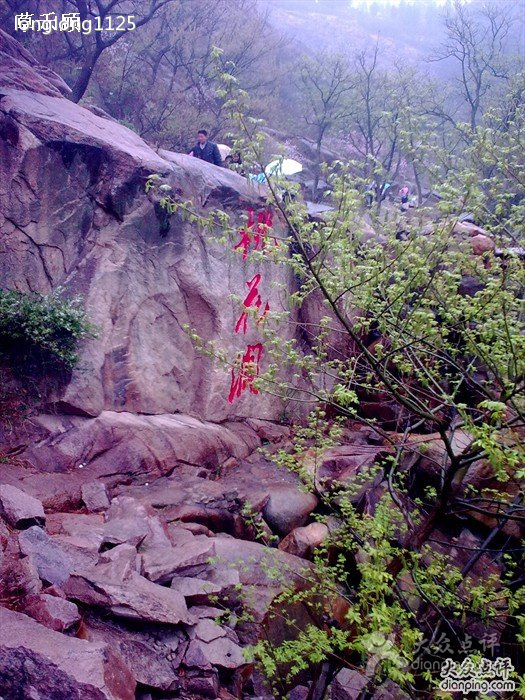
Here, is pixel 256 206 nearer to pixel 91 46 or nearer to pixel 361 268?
pixel 361 268

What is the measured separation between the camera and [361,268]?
338 cm

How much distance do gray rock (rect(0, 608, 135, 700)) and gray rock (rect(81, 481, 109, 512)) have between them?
101 inches

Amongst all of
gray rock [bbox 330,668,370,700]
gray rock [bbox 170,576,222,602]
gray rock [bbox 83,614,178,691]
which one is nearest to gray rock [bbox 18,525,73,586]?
gray rock [bbox 83,614,178,691]

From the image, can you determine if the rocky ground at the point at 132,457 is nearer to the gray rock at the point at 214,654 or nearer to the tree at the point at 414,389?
the gray rock at the point at 214,654

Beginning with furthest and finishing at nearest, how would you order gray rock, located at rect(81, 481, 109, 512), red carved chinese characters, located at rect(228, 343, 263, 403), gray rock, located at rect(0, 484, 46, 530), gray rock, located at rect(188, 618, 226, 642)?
red carved chinese characters, located at rect(228, 343, 263, 403), gray rock, located at rect(81, 481, 109, 512), gray rock, located at rect(0, 484, 46, 530), gray rock, located at rect(188, 618, 226, 642)

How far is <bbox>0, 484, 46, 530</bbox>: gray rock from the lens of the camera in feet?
14.5

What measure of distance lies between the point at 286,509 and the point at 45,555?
11.0 ft

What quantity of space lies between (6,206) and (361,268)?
5123mm

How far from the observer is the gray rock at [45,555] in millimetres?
3902

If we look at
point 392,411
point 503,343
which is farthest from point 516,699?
point 392,411

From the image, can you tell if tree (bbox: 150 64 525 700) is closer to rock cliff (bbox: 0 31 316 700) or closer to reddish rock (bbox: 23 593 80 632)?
rock cliff (bbox: 0 31 316 700)

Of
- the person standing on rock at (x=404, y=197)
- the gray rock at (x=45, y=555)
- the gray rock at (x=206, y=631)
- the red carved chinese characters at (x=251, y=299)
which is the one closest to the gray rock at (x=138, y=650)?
the gray rock at (x=206, y=631)

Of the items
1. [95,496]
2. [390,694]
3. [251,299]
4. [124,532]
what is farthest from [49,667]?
[251,299]

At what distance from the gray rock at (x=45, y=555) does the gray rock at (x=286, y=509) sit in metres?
3.07
